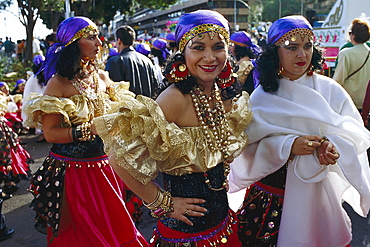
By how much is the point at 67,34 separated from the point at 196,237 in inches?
77.1

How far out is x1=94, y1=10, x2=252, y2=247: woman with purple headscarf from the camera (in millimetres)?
1742

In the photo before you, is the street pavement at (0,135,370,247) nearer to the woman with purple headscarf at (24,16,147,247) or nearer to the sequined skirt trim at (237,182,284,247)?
the woman with purple headscarf at (24,16,147,247)

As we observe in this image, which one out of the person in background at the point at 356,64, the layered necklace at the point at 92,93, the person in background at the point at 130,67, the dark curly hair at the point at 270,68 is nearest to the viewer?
the dark curly hair at the point at 270,68

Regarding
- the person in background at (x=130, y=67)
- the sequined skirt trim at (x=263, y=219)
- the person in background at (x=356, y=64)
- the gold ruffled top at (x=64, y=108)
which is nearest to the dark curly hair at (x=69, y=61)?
the gold ruffled top at (x=64, y=108)

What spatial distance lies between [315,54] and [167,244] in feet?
5.20

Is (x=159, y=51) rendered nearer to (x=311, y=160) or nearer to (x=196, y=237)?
(x=311, y=160)

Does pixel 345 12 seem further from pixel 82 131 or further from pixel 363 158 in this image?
pixel 82 131

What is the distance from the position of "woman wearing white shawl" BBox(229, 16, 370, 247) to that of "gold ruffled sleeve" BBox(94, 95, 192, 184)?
71 cm

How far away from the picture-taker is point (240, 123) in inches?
85.0

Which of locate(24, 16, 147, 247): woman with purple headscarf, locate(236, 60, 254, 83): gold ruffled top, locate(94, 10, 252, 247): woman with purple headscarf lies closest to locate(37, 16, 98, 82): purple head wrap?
locate(24, 16, 147, 247): woman with purple headscarf

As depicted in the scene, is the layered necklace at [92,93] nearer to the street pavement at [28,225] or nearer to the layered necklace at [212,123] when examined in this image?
the layered necklace at [212,123]

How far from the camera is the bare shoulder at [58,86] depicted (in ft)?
9.52

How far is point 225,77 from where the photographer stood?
2.12 metres

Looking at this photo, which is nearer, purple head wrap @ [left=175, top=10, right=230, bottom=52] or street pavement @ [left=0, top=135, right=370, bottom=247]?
purple head wrap @ [left=175, top=10, right=230, bottom=52]
